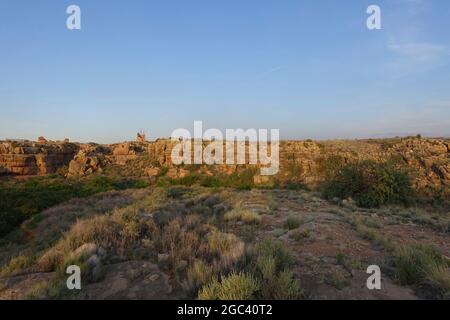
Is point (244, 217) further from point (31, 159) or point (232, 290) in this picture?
point (31, 159)

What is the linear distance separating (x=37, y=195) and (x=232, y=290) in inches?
947

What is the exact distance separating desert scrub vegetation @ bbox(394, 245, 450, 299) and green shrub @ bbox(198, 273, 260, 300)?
244 cm

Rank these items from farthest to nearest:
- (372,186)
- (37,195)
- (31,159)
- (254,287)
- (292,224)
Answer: (31,159), (37,195), (372,186), (292,224), (254,287)

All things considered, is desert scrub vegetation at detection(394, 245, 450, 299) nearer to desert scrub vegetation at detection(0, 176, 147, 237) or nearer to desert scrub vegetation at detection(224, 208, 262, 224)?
desert scrub vegetation at detection(224, 208, 262, 224)

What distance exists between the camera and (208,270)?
4.55m

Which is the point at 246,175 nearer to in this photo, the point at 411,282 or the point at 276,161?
the point at 276,161

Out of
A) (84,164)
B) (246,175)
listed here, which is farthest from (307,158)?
(84,164)

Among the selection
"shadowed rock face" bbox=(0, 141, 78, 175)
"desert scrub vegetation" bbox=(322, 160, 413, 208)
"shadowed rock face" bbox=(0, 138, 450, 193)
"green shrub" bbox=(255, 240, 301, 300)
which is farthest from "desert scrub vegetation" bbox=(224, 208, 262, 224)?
"shadowed rock face" bbox=(0, 141, 78, 175)

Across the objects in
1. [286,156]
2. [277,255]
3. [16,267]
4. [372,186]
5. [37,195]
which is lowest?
[37,195]

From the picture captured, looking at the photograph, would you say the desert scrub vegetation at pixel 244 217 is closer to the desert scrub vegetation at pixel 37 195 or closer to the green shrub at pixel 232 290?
the green shrub at pixel 232 290

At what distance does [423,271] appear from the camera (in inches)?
187

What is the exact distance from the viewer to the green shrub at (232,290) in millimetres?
3904

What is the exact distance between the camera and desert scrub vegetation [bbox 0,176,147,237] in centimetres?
1775

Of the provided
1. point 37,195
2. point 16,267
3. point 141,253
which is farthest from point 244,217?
point 37,195
